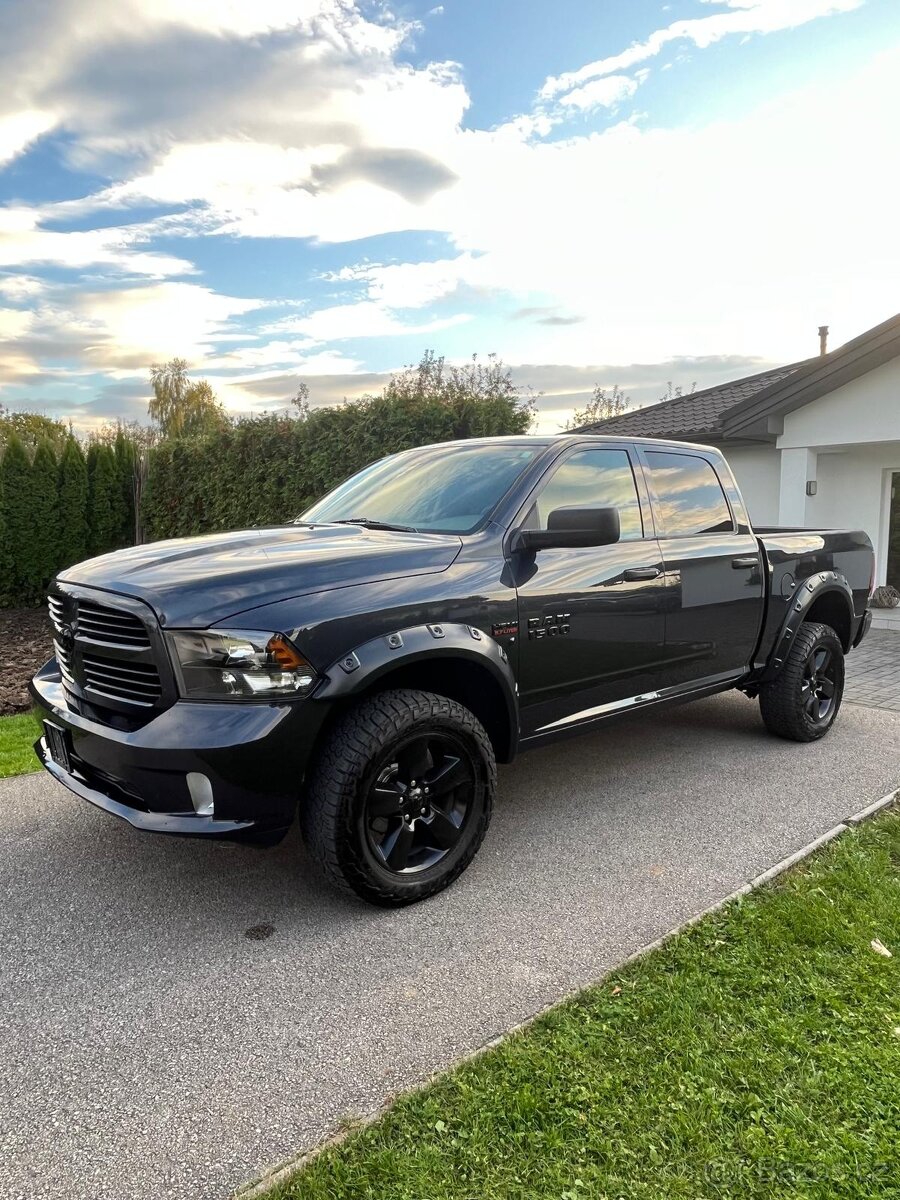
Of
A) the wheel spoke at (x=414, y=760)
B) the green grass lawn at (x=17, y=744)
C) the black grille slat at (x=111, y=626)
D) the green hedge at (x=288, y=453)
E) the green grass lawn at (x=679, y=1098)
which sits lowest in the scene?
the green grass lawn at (x=17, y=744)

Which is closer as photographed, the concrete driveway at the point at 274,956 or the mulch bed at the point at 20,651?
the concrete driveway at the point at 274,956

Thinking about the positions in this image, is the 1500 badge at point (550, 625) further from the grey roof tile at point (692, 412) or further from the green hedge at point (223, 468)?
the grey roof tile at point (692, 412)

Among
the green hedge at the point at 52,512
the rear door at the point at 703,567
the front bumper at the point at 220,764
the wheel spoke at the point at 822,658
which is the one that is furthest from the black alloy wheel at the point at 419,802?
the green hedge at the point at 52,512

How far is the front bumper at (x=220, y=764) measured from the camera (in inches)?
103

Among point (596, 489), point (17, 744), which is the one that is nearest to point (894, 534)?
point (596, 489)

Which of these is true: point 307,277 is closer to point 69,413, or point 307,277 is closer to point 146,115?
point 146,115

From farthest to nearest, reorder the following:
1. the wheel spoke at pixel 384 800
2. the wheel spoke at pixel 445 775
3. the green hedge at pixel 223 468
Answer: the green hedge at pixel 223 468 → the wheel spoke at pixel 445 775 → the wheel spoke at pixel 384 800

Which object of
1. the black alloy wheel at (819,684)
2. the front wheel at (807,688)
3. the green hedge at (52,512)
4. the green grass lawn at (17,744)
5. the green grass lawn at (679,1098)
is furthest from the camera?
the green hedge at (52,512)

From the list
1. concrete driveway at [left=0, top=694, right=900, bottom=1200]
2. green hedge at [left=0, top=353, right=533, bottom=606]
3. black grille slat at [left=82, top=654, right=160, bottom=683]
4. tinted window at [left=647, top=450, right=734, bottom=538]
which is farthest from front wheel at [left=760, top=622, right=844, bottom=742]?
green hedge at [left=0, top=353, right=533, bottom=606]

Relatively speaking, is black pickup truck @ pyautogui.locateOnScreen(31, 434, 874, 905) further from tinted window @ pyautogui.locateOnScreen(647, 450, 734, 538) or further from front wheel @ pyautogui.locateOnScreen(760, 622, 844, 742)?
front wheel @ pyautogui.locateOnScreen(760, 622, 844, 742)

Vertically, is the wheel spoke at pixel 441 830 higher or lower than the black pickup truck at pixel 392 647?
lower

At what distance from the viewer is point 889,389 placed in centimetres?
979

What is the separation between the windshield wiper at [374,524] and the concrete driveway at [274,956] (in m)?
1.57

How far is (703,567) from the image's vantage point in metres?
4.38
